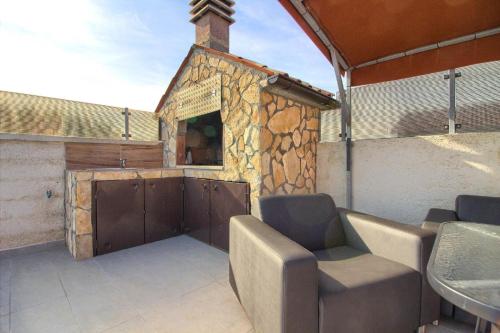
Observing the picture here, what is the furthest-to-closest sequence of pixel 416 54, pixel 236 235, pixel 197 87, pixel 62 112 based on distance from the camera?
1. pixel 62 112
2. pixel 197 87
3. pixel 416 54
4. pixel 236 235

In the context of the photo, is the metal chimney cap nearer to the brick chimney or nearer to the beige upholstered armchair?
the brick chimney

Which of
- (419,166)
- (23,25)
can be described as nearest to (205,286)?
(419,166)

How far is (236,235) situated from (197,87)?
3138mm

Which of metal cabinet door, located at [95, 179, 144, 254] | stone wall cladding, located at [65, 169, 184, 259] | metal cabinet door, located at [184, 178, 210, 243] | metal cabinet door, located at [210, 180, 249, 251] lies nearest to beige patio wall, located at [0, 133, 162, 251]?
stone wall cladding, located at [65, 169, 184, 259]

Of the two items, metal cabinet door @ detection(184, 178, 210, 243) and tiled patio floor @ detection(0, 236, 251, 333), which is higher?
metal cabinet door @ detection(184, 178, 210, 243)

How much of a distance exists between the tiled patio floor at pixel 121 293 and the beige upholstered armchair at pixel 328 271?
439 mm

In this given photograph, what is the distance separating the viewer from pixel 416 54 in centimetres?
338

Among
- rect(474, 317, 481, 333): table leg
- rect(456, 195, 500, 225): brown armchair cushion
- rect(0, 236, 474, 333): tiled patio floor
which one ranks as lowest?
rect(0, 236, 474, 333): tiled patio floor

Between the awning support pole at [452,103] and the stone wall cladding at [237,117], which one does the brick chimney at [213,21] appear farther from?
the awning support pole at [452,103]

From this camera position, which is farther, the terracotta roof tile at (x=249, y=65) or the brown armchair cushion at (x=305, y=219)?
the terracotta roof tile at (x=249, y=65)

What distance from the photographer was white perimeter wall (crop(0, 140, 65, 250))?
12.0ft

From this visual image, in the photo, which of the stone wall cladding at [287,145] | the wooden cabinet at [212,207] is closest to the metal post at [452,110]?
the stone wall cladding at [287,145]

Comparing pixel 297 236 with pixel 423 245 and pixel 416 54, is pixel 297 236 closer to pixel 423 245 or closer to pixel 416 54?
pixel 423 245

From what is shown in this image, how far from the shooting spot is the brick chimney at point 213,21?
15.3 ft
